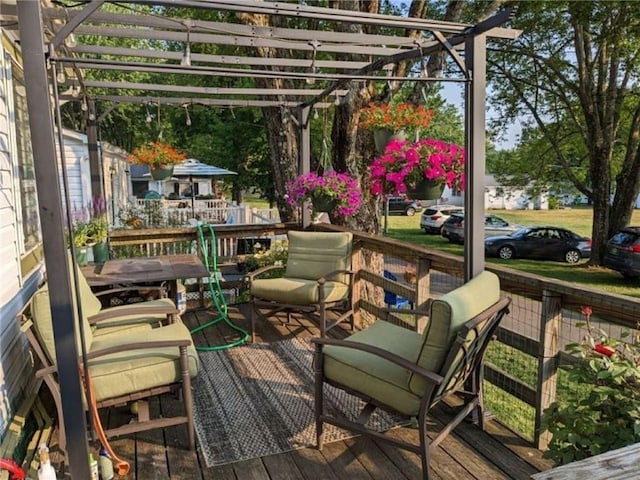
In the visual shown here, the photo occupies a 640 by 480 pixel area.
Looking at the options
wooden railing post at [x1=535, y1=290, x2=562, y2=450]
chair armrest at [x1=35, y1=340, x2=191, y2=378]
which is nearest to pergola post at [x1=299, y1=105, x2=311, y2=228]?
chair armrest at [x1=35, y1=340, x2=191, y2=378]

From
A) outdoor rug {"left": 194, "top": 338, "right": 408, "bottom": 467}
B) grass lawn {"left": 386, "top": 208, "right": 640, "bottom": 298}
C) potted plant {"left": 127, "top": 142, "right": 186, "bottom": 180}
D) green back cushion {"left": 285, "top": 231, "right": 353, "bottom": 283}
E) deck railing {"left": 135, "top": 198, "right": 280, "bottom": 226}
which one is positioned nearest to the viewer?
outdoor rug {"left": 194, "top": 338, "right": 408, "bottom": 467}

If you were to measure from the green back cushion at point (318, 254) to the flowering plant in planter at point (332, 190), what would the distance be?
302 millimetres

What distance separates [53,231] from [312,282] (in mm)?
2638

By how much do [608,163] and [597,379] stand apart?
12099 mm

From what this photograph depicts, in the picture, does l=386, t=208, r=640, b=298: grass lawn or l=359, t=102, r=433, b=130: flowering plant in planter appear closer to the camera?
l=359, t=102, r=433, b=130: flowering plant in planter

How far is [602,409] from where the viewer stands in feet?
6.01

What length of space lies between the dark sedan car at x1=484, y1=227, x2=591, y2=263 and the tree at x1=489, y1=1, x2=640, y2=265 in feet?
3.67

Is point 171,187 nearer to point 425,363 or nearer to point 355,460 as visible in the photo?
point 355,460

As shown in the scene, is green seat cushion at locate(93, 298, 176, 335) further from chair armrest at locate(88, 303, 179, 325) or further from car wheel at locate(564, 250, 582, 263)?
car wheel at locate(564, 250, 582, 263)

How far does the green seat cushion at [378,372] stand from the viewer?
7.11 ft

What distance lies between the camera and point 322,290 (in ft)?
12.8

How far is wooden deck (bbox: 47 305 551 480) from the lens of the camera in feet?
7.47

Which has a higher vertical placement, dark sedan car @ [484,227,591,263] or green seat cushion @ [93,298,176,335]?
green seat cushion @ [93,298,176,335]

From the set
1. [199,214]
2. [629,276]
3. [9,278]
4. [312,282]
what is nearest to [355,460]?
[312,282]
